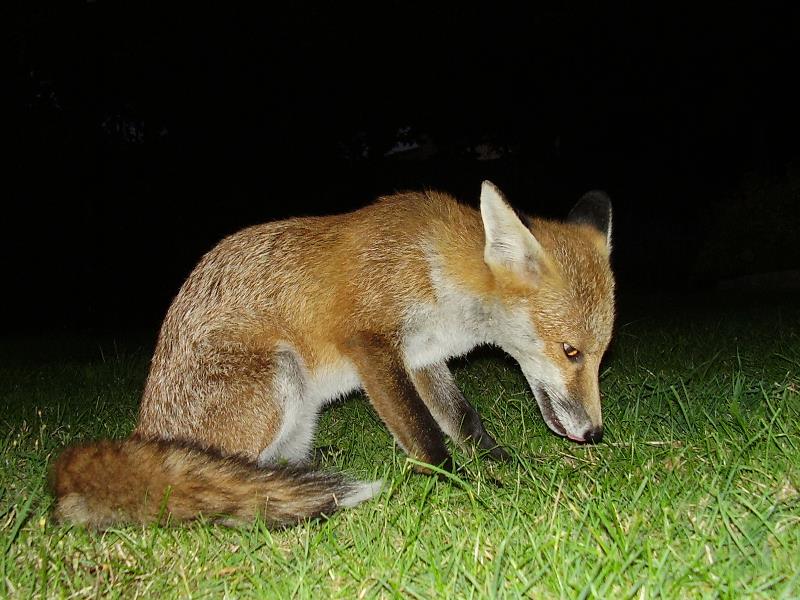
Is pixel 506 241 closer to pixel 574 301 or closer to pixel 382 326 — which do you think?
pixel 574 301

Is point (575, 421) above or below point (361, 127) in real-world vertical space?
above

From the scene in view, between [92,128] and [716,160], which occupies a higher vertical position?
[92,128]

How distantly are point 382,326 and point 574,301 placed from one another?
3.15ft

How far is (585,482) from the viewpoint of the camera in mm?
2760

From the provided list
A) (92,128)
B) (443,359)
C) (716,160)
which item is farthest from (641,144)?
(443,359)

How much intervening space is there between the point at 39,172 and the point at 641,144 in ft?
48.1

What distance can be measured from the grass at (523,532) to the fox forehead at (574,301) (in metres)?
0.57

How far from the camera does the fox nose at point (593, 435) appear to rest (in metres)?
3.23

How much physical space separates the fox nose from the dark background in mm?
10927

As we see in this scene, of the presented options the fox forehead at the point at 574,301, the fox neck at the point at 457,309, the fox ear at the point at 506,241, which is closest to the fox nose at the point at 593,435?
the fox forehead at the point at 574,301

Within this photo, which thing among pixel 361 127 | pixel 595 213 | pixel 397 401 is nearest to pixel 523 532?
pixel 397 401

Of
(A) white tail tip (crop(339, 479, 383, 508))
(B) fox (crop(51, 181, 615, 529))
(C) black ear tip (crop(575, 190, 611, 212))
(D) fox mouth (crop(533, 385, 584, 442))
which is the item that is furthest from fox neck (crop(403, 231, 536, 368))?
(C) black ear tip (crop(575, 190, 611, 212))

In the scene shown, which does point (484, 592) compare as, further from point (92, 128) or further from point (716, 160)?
point (716, 160)

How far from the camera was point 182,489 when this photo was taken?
2.42 metres
